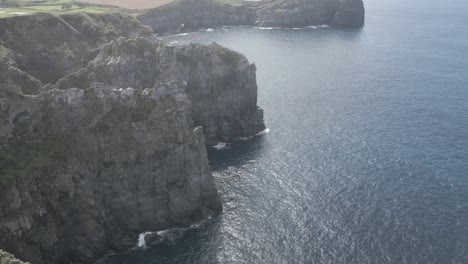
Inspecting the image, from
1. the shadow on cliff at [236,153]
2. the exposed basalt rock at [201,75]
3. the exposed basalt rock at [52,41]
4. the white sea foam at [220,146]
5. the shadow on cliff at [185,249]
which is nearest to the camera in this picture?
the shadow on cliff at [185,249]

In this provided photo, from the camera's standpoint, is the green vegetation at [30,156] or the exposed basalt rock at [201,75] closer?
the green vegetation at [30,156]

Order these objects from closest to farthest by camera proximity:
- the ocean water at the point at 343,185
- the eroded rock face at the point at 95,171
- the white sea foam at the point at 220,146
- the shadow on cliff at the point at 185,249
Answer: the eroded rock face at the point at 95,171, the shadow on cliff at the point at 185,249, the ocean water at the point at 343,185, the white sea foam at the point at 220,146

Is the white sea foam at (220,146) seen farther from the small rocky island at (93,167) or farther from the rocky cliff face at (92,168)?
the small rocky island at (93,167)

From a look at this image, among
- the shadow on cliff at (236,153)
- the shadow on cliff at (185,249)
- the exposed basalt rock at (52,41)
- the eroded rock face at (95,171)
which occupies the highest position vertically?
the exposed basalt rock at (52,41)

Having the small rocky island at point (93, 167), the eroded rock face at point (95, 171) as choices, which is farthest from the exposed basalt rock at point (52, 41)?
the eroded rock face at point (95, 171)

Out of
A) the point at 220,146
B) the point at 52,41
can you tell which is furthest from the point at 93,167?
the point at 52,41

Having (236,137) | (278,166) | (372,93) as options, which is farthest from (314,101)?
(278,166)

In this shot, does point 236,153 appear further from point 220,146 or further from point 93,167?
point 93,167
